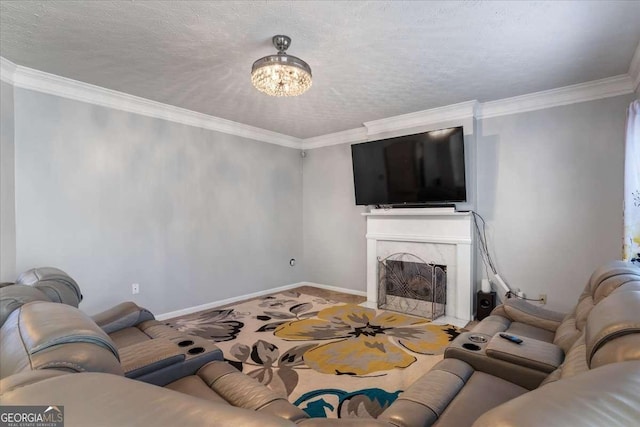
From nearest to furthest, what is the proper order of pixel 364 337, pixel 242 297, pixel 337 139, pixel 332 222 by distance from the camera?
pixel 364 337 < pixel 242 297 < pixel 337 139 < pixel 332 222

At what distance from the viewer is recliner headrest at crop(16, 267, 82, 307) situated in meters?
1.94

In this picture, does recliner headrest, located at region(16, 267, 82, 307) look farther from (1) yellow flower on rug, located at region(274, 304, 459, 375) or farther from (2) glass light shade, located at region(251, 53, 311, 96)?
(2) glass light shade, located at region(251, 53, 311, 96)

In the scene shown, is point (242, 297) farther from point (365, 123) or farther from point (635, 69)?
point (635, 69)

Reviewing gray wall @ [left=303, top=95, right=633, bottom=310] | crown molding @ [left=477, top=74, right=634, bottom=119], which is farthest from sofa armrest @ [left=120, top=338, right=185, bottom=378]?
crown molding @ [left=477, top=74, right=634, bottom=119]

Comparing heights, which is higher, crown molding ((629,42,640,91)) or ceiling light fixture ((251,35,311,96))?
crown molding ((629,42,640,91))

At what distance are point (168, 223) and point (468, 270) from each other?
3.68 m

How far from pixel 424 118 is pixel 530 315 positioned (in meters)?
2.66

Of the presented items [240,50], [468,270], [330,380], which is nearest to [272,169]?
[240,50]

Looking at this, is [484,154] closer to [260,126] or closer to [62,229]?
[260,126]

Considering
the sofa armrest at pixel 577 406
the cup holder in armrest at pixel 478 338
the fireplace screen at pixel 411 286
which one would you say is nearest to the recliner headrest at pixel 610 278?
the cup holder in armrest at pixel 478 338

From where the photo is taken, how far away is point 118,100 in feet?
11.5

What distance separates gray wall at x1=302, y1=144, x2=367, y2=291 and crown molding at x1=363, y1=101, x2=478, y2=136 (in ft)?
2.41

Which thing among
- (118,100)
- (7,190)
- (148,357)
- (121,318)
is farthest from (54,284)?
(118,100)

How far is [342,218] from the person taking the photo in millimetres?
5297
